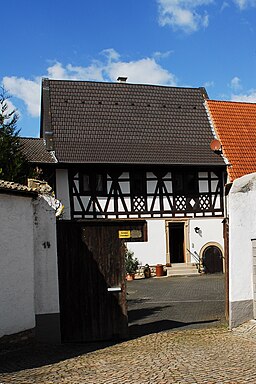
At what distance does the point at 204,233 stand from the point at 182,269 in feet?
7.15

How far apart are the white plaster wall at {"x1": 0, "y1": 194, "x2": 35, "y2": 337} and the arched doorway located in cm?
1808

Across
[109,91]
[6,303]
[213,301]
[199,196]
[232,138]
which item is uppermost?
[109,91]

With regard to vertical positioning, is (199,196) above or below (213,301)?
above

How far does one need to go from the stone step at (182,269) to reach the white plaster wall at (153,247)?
0.57 m

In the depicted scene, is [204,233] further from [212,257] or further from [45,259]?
[45,259]

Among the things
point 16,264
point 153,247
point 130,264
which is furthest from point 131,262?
point 16,264

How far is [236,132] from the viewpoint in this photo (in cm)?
2869

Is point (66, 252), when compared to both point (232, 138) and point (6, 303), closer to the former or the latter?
point (6, 303)

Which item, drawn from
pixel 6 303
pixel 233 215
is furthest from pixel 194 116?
pixel 6 303

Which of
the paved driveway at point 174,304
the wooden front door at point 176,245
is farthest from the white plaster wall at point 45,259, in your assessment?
the wooden front door at point 176,245

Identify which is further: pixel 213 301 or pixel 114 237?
pixel 213 301

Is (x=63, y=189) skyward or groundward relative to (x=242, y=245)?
skyward

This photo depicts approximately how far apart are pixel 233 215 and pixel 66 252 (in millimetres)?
3299

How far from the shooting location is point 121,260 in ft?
33.4
